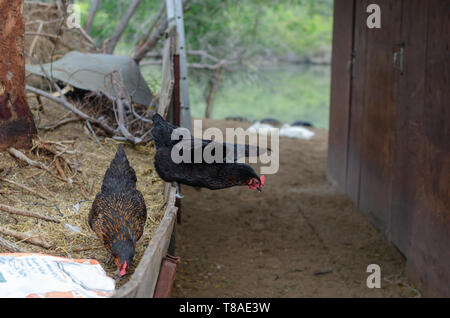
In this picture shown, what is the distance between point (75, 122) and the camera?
5.23 meters

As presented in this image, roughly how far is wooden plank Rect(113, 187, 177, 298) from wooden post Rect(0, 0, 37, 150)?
1.91 metres

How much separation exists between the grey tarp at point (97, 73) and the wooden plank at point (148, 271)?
300 centimetres

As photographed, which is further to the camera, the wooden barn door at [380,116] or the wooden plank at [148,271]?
the wooden barn door at [380,116]

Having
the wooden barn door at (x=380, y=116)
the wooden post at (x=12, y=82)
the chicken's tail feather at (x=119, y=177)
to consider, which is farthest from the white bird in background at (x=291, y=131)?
the chicken's tail feather at (x=119, y=177)

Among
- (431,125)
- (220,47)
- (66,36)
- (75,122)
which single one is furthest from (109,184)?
(220,47)

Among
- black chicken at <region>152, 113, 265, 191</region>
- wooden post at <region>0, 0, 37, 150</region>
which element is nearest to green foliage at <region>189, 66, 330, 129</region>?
wooden post at <region>0, 0, 37, 150</region>

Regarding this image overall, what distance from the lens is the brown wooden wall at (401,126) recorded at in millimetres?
4602

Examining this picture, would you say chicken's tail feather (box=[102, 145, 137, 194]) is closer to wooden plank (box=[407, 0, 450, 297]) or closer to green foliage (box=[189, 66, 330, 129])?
wooden plank (box=[407, 0, 450, 297])

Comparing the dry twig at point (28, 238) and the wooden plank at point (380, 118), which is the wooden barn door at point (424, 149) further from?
the dry twig at point (28, 238)

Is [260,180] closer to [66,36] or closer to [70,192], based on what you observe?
[70,192]

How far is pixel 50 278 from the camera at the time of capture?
89.2 inches

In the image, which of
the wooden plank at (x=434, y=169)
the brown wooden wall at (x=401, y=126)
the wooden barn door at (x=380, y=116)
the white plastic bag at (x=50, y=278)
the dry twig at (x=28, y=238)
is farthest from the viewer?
the wooden barn door at (x=380, y=116)
